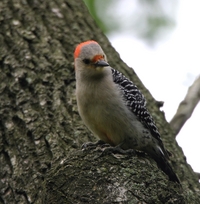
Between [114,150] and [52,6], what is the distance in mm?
3088

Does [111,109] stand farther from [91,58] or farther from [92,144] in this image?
[91,58]

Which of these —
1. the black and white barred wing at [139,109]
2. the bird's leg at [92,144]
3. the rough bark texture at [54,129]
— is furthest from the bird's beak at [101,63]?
the bird's leg at [92,144]

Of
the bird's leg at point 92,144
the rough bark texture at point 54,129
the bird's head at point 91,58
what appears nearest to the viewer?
the rough bark texture at point 54,129

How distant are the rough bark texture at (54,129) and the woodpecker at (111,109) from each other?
0.86 ft

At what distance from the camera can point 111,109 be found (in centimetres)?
595

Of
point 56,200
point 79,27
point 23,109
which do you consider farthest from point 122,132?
point 79,27

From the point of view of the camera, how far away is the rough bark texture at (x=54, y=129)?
4570 mm

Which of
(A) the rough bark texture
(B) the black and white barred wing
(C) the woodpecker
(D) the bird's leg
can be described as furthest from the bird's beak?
(D) the bird's leg

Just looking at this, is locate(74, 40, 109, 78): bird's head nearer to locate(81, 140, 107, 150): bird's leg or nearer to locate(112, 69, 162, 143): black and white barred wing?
locate(112, 69, 162, 143): black and white barred wing

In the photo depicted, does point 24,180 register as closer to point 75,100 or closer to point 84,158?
point 84,158

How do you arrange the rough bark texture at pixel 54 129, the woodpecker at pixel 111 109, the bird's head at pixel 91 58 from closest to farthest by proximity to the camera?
the rough bark texture at pixel 54 129
the woodpecker at pixel 111 109
the bird's head at pixel 91 58

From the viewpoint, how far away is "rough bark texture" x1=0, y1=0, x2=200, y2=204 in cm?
457

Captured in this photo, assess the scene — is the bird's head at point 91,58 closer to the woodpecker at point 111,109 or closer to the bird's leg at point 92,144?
the woodpecker at point 111,109

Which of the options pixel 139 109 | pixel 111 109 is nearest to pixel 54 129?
pixel 111 109
